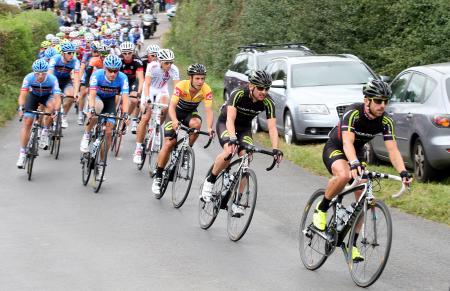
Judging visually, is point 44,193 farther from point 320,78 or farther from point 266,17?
point 266,17

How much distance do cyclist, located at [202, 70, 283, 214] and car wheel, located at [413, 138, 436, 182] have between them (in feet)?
9.76

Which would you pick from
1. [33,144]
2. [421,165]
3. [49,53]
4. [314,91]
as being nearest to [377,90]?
[421,165]

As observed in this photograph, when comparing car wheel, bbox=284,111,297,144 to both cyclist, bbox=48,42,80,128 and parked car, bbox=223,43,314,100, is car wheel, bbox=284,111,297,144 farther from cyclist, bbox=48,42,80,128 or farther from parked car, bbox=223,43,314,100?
cyclist, bbox=48,42,80,128

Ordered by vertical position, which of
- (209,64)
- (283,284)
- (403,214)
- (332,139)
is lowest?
(209,64)

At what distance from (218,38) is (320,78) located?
2088cm

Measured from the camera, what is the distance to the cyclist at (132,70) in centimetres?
1911

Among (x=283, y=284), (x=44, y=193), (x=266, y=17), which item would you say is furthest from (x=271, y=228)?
(x=266, y=17)

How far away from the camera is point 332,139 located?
9539mm

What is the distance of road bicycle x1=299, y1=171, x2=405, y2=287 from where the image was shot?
8.38 m

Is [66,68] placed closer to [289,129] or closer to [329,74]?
[289,129]

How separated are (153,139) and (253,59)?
24.7 ft

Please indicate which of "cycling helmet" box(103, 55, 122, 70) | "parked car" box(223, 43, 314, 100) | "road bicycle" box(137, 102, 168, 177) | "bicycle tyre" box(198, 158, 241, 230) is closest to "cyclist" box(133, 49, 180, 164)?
"road bicycle" box(137, 102, 168, 177)

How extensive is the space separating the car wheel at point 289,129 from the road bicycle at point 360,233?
30.8ft

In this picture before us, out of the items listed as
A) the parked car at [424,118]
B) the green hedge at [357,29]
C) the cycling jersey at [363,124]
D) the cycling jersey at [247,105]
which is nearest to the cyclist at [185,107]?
the cycling jersey at [247,105]
